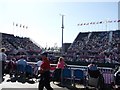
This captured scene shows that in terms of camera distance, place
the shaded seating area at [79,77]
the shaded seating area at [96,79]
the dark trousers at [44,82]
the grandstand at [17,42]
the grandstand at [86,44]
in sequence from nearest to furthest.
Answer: the dark trousers at [44,82] → the shaded seating area at [96,79] → the shaded seating area at [79,77] → the grandstand at [86,44] → the grandstand at [17,42]

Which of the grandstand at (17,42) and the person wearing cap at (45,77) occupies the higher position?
the grandstand at (17,42)

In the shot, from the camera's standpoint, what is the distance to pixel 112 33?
58469mm

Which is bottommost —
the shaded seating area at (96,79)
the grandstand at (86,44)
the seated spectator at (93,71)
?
the shaded seating area at (96,79)

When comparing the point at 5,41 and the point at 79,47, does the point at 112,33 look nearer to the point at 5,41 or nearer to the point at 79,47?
the point at 79,47

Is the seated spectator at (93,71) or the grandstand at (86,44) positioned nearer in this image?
the seated spectator at (93,71)

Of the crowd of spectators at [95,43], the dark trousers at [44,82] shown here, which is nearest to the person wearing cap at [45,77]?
the dark trousers at [44,82]

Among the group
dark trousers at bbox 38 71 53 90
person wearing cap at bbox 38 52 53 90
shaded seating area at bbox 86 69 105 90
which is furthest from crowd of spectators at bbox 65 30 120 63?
dark trousers at bbox 38 71 53 90

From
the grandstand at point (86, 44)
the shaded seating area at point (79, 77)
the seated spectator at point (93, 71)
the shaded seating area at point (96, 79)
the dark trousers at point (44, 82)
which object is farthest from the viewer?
the grandstand at point (86, 44)

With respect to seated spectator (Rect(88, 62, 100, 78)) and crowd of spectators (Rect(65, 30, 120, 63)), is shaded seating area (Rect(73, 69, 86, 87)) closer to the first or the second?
seated spectator (Rect(88, 62, 100, 78))

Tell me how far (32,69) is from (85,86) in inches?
200

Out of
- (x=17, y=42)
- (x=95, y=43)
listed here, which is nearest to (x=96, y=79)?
(x=95, y=43)

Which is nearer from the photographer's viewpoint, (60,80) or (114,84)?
(114,84)

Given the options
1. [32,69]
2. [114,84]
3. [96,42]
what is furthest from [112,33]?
[114,84]

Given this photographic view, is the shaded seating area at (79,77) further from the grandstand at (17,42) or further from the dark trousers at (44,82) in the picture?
the grandstand at (17,42)
